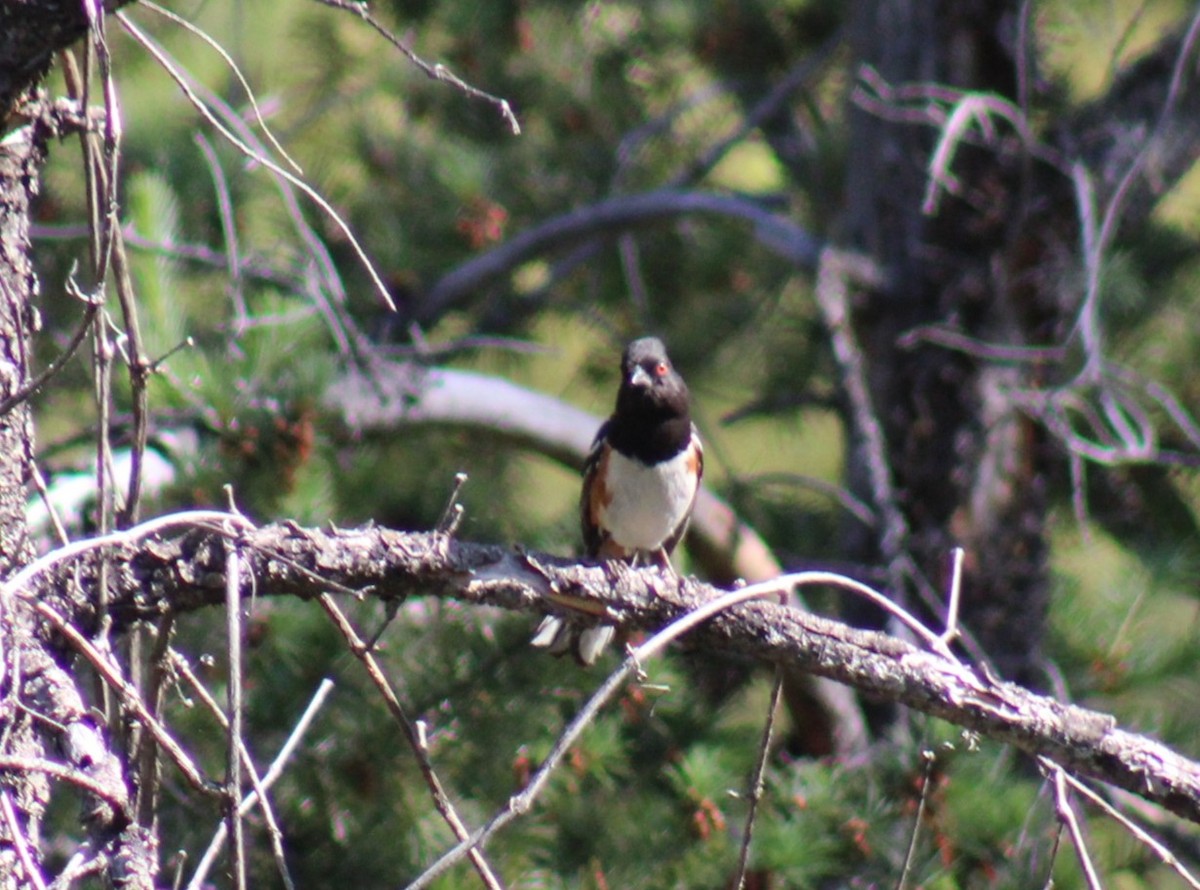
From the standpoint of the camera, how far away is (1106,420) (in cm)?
418

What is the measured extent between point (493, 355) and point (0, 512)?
3.58 metres

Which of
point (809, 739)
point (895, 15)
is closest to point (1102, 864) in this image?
point (809, 739)

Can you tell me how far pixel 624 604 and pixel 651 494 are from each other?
1900 millimetres

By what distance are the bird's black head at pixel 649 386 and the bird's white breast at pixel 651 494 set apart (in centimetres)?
12

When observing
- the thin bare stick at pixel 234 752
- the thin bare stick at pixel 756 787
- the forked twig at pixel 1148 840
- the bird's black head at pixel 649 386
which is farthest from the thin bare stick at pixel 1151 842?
the bird's black head at pixel 649 386

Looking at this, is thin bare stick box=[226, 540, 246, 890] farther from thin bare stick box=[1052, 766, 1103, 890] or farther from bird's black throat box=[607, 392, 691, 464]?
bird's black throat box=[607, 392, 691, 464]

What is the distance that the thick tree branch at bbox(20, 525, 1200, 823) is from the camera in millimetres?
1510

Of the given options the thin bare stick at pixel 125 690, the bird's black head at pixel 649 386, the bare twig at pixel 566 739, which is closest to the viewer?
the bare twig at pixel 566 739

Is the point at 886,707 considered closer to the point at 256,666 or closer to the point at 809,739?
the point at 809,739

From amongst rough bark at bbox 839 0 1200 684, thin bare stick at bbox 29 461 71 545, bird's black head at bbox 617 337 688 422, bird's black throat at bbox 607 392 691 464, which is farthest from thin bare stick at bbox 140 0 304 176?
rough bark at bbox 839 0 1200 684

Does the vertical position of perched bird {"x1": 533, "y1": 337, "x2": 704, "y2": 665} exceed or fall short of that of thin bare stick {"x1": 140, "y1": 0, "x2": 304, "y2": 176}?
it falls short

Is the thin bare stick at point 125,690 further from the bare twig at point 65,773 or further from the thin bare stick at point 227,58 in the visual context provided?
the thin bare stick at point 227,58

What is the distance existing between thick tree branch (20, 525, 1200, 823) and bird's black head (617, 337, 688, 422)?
172 centimetres

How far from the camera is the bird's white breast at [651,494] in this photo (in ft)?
11.9
